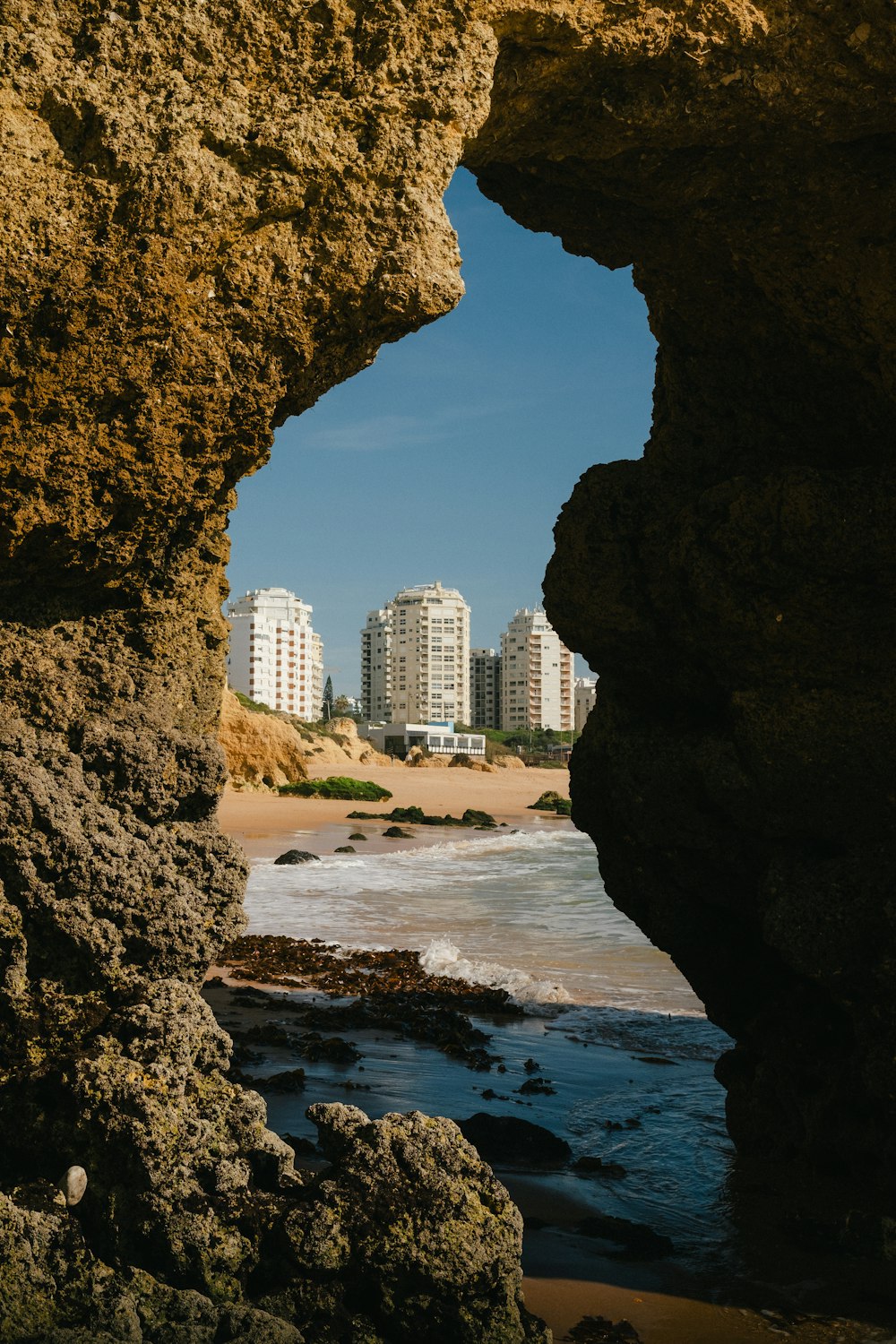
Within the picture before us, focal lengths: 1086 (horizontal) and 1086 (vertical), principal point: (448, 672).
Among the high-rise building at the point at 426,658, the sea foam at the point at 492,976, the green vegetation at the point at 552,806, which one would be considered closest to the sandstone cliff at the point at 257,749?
the green vegetation at the point at 552,806

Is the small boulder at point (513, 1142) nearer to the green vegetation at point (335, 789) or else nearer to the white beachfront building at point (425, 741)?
the green vegetation at point (335, 789)

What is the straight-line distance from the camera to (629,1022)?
31.4ft

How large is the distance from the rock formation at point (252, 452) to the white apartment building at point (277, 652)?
11598cm

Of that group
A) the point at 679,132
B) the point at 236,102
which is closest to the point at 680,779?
the point at 679,132

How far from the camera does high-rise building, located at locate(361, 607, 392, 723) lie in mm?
145375

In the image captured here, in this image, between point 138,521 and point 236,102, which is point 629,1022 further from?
point 236,102

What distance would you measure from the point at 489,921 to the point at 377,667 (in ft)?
443

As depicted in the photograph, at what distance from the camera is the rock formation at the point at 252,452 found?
345cm

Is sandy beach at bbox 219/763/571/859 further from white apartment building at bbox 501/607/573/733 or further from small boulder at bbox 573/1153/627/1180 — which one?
white apartment building at bbox 501/607/573/733

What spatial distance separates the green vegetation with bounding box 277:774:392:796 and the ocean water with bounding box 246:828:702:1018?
1538 centimetres

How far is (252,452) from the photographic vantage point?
4027 millimetres

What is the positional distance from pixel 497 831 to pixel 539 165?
29550 millimetres

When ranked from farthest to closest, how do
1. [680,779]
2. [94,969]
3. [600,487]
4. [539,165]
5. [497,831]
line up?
1. [497,831]
2. [600,487]
3. [680,779]
4. [539,165]
5. [94,969]

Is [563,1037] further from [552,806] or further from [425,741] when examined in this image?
[425,741]
